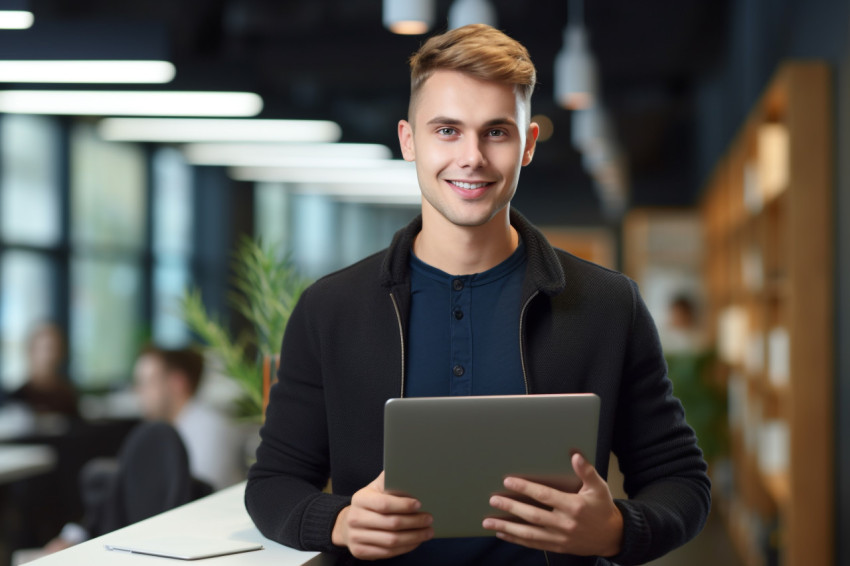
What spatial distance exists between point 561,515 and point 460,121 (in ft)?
2.26

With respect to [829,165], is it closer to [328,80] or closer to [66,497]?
[66,497]

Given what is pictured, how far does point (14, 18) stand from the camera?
4.08 metres

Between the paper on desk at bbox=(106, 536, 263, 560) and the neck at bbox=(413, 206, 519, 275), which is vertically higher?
the neck at bbox=(413, 206, 519, 275)

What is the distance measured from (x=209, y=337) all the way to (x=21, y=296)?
17.4 ft

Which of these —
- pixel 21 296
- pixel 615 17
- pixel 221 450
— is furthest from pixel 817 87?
pixel 21 296

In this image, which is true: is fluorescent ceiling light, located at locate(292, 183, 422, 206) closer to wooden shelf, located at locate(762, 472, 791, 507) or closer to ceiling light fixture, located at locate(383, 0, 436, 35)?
wooden shelf, located at locate(762, 472, 791, 507)

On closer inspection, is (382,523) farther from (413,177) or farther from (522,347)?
(413,177)

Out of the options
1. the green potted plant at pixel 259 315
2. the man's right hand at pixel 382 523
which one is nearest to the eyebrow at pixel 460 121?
the man's right hand at pixel 382 523

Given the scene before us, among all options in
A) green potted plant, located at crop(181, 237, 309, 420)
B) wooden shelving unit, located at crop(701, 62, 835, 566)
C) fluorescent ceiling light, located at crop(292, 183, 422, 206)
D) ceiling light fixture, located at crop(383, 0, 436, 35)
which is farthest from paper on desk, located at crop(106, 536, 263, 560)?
fluorescent ceiling light, located at crop(292, 183, 422, 206)

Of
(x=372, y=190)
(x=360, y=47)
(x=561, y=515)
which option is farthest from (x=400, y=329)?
(x=372, y=190)

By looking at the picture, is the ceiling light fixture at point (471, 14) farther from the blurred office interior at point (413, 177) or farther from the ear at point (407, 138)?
the ear at point (407, 138)

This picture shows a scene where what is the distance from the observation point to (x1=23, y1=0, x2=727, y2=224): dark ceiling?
5.66 metres

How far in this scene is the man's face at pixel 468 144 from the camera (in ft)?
5.70

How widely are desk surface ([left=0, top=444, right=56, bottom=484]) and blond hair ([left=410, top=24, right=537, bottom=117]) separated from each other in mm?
3875
